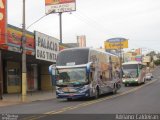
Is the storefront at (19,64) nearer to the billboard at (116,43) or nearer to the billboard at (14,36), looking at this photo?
the billboard at (14,36)

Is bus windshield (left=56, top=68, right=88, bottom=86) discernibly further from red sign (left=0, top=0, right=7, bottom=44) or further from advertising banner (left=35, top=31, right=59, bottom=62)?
advertising banner (left=35, top=31, right=59, bottom=62)

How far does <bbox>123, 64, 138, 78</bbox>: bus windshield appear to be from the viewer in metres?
56.3

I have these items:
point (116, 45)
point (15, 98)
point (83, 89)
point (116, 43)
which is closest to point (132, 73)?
point (15, 98)

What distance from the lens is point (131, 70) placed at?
5662 centimetres

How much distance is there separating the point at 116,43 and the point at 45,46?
239 feet

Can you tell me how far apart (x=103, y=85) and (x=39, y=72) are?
864 inches

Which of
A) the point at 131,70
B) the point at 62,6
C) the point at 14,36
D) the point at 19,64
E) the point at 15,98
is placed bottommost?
the point at 15,98

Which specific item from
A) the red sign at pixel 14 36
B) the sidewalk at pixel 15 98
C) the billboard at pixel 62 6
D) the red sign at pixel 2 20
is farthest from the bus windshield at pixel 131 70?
the red sign at pixel 2 20

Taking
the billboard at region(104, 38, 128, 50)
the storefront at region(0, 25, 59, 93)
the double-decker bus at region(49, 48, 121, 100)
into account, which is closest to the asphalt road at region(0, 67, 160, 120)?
the double-decker bus at region(49, 48, 121, 100)

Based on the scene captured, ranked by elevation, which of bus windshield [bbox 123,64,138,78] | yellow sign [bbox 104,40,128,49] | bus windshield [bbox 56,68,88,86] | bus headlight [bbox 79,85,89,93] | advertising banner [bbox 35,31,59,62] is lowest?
bus headlight [bbox 79,85,89,93]

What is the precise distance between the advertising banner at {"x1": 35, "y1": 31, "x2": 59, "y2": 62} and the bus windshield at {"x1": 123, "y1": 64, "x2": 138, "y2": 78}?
12.7 meters

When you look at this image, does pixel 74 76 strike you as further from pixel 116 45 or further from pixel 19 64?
pixel 116 45

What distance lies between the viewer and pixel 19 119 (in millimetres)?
16203

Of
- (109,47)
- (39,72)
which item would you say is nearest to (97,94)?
(39,72)
